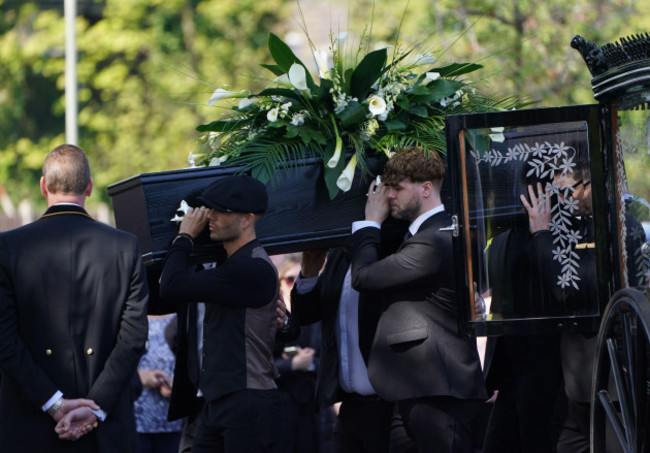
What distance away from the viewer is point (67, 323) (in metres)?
5.09

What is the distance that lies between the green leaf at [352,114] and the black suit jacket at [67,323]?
120 cm

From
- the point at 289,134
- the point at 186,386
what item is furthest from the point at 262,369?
the point at 289,134

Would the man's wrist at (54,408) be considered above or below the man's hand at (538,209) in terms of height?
below

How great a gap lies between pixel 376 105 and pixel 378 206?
52 cm

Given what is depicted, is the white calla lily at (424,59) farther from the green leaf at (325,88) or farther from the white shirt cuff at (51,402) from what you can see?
the white shirt cuff at (51,402)

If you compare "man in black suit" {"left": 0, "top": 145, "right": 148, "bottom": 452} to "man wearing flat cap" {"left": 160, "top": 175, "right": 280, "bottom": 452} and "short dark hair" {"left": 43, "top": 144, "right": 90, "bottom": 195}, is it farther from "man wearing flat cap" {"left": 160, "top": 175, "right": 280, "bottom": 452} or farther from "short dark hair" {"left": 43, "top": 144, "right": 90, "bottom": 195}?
"man wearing flat cap" {"left": 160, "top": 175, "right": 280, "bottom": 452}

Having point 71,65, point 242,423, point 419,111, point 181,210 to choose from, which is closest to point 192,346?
point 242,423

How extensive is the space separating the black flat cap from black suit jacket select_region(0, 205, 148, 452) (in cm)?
44

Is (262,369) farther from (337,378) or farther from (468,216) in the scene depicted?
(468,216)

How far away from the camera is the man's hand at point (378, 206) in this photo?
5.30 metres

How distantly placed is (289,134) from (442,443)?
1.67m

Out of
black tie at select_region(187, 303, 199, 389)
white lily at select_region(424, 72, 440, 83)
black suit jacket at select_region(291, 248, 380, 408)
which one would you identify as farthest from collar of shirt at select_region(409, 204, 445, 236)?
black tie at select_region(187, 303, 199, 389)

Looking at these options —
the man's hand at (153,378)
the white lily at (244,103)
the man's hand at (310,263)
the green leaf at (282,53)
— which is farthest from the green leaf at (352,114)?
the man's hand at (153,378)

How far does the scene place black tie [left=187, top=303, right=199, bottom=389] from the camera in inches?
216
